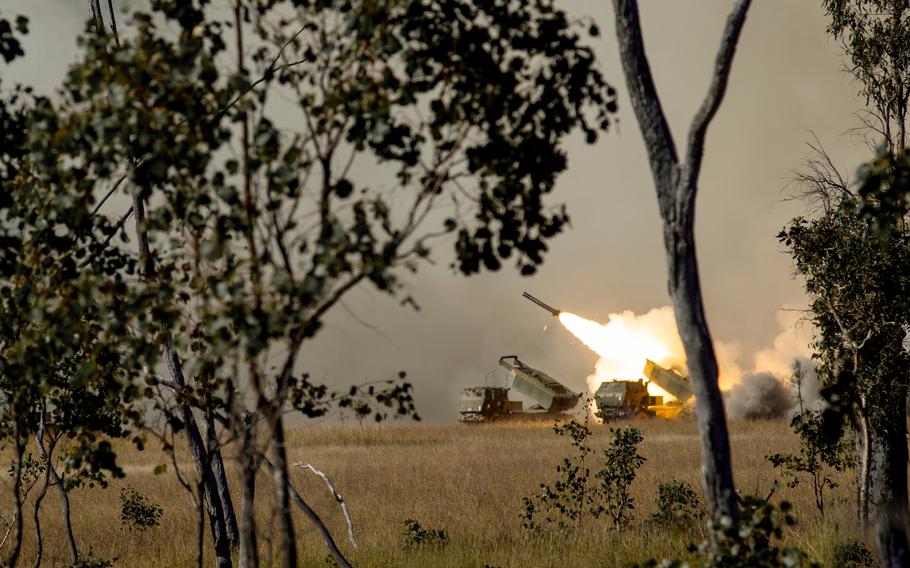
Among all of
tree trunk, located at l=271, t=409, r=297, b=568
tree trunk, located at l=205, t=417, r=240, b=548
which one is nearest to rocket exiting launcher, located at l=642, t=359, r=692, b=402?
tree trunk, located at l=205, t=417, r=240, b=548

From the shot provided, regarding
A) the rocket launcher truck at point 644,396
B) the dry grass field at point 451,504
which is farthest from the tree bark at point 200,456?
the rocket launcher truck at point 644,396

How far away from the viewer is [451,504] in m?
22.5

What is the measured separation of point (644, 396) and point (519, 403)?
827cm

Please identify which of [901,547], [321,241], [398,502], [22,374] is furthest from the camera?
[398,502]

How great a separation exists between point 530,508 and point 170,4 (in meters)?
13.4

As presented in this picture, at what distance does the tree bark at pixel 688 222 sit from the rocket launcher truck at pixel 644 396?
45.6 m

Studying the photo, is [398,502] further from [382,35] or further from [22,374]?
[382,35]

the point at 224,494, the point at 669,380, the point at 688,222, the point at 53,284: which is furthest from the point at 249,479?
the point at 669,380

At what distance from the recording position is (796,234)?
1728cm

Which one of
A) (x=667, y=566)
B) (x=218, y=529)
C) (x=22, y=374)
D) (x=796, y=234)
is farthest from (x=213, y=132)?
(x=796, y=234)

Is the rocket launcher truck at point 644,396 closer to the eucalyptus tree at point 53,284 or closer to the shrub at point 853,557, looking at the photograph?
the shrub at point 853,557

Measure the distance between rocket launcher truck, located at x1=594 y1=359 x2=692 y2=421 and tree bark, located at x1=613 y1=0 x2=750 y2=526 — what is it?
45562mm

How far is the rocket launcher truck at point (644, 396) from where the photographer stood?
2082 inches

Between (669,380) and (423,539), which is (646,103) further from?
(669,380)
